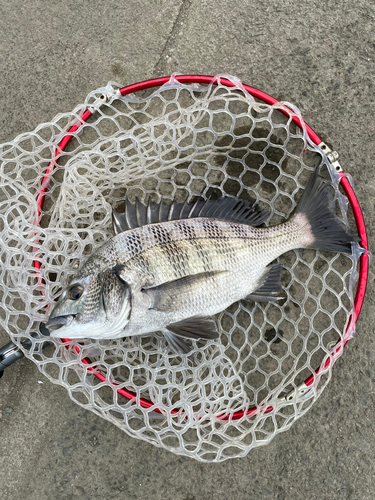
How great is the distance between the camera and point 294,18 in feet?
7.57

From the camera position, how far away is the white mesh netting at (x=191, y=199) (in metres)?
2.00

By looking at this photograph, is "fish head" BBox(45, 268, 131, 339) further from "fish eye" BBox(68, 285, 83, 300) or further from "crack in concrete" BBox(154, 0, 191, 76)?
"crack in concrete" BBox(154, 0, 191, 76)

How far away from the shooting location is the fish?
5.57ft

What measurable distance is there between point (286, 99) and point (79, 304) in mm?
1780

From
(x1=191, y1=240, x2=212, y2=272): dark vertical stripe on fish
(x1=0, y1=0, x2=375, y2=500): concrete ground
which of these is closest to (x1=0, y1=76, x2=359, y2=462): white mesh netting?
(x1=0, y1=0, x2=375, y2=500): concrete ground

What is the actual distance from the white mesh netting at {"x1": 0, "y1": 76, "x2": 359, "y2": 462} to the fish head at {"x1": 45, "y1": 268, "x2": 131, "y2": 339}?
0.93 feet

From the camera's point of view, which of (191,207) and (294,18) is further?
(294,18)

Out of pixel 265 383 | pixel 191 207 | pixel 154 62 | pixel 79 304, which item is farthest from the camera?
pixel 154 62

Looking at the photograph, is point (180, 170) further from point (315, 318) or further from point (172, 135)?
point (315, 318)

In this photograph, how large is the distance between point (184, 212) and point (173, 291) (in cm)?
44

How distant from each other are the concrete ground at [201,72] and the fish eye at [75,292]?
886 mm

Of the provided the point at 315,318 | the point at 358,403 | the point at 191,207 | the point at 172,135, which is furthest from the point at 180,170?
the point at 358,403

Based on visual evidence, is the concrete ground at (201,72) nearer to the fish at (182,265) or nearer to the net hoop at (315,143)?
the net hoop at (315,143)

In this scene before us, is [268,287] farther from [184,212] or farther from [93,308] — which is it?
[93,308]
